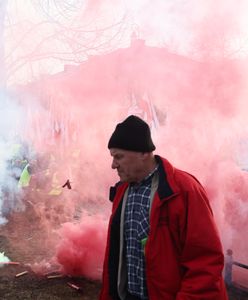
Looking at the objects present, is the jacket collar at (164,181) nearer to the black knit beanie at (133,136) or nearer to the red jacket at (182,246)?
the red jacket at (182,246)

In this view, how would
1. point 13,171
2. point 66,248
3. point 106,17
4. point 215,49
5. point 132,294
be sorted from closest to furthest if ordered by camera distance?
point 132,294 < point 66,248 < point 215,49 < point 106,17 < point 13,171

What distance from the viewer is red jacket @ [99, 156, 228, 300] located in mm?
1600

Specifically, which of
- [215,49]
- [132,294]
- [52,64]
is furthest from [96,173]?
[132,294]

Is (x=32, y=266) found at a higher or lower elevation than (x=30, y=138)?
lower

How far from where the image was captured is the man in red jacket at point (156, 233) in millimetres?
1617

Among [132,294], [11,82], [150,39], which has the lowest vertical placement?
[132,294]

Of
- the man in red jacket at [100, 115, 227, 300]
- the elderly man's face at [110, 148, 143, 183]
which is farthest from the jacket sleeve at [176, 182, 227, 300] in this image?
the elderly man's face at [110, 148, 143, 183]

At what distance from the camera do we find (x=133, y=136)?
1.84 m

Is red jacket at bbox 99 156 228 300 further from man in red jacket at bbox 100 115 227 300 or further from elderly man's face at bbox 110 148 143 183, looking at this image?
elderly man's face at bbox 110 148 143 183

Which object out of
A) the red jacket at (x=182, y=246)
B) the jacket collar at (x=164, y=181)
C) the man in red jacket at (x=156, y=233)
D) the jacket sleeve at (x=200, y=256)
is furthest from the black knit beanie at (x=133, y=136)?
the jacket sleeve at (x=200, y=256)

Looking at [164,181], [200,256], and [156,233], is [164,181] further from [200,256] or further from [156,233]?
[200,256]

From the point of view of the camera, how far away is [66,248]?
470 cm

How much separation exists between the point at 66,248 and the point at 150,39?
3.75 meters

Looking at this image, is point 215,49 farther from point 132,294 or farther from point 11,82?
point 132,294
